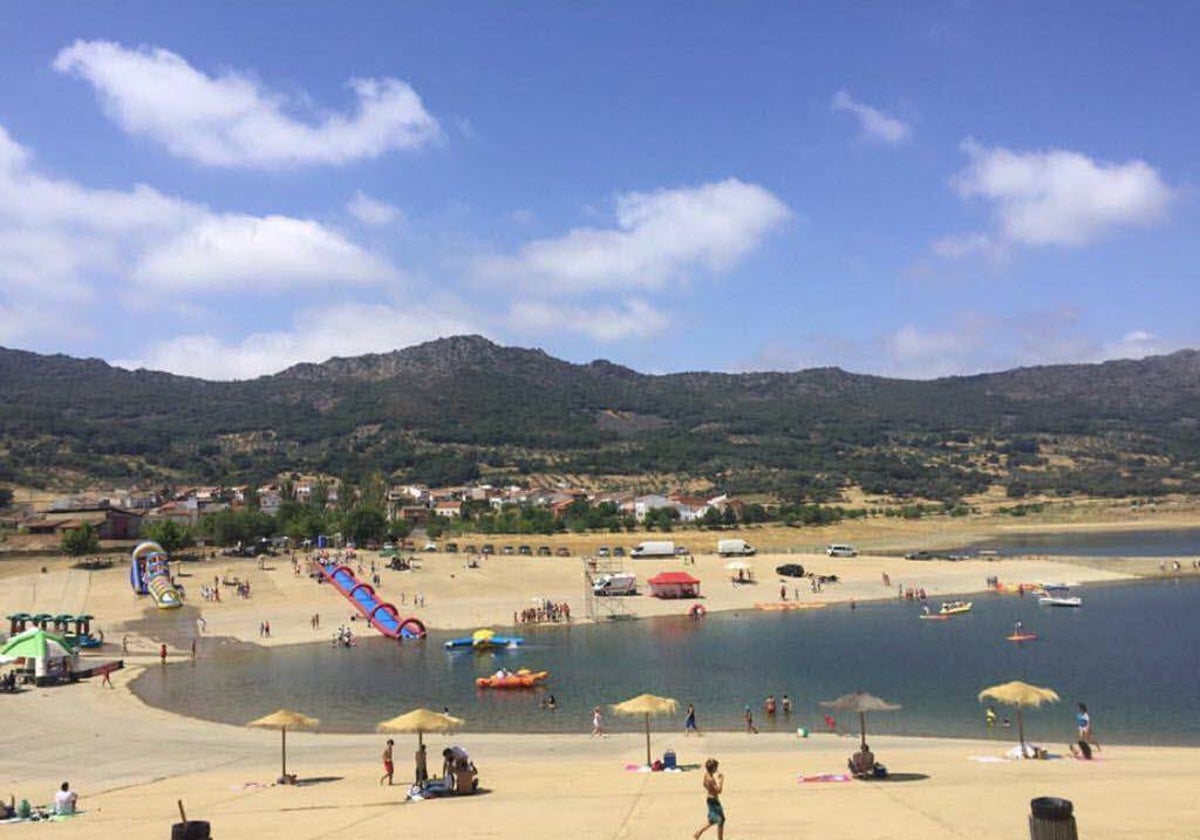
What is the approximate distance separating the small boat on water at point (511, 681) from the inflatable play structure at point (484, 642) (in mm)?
6852

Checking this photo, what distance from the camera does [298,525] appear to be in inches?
3413

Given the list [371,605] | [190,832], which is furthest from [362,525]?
[190,832]

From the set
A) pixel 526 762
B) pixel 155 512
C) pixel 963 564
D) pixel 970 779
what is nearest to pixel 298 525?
pixel 155 512

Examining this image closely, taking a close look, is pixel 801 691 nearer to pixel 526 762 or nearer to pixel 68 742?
pixel 526 762

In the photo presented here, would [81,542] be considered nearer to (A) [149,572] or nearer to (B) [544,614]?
(A) [149,572]

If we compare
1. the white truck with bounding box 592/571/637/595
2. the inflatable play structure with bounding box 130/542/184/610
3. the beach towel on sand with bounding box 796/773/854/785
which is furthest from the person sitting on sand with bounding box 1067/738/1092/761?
the inflatable play structure with bounding box 130/542/184/610

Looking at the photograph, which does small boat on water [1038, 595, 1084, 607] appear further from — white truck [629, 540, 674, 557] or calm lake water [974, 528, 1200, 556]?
white truck [629, 540, 674, 557]

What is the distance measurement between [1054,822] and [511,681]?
2830 centimetres

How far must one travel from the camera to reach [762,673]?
37.7m

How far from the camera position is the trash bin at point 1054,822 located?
9.93m

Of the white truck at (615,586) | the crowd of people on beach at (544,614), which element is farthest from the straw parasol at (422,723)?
the white truck at (615,586)

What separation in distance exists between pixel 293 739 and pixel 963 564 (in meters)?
58.7

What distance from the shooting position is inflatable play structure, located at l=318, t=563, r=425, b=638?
160ft

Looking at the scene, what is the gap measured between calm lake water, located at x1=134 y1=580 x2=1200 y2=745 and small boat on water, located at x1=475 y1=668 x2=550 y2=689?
63 centimetres
